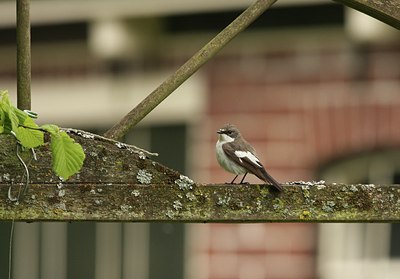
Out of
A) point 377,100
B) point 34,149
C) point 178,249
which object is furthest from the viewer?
point 178,249

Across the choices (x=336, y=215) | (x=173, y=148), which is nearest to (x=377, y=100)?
Answer: (x=173, y=148)

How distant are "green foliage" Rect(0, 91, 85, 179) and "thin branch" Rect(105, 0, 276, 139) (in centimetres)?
12

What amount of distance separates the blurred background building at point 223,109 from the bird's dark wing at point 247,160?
297 cm

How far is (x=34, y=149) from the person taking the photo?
95.2 inches

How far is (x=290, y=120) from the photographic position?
6.51 meters

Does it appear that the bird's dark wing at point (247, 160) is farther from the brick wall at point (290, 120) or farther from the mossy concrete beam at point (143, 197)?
the brick wall at point (290, 120)

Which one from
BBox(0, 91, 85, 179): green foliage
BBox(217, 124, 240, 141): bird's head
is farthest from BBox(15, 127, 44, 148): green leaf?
BBox(217, 124, 240, 141): bird's head

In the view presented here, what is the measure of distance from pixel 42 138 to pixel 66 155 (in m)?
0.08

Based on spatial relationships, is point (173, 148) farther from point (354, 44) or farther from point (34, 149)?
point (34, 149)

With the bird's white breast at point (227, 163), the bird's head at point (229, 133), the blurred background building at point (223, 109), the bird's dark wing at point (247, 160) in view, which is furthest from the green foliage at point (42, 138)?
the blurred background building at point (223, 109)

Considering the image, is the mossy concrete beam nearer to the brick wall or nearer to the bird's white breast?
the bird's white breast

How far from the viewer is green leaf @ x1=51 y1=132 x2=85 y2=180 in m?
2.32

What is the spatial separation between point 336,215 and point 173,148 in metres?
4.31

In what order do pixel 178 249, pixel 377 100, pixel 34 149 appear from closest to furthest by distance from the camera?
pixel 34 149 → pixel 377 100 → pixel 178 249
